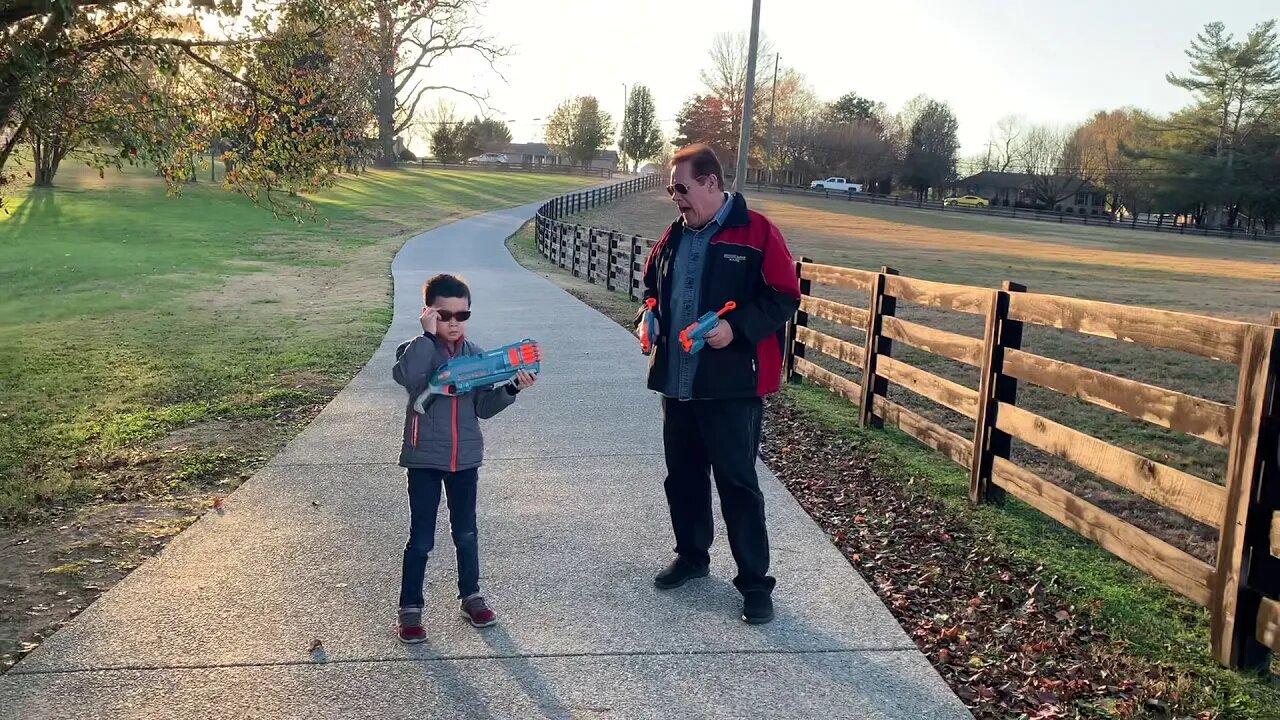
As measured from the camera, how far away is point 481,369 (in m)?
3.74

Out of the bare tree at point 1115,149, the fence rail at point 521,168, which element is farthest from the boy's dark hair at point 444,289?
the fence rail at point 521,168

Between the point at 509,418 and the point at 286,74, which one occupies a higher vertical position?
the point at 286,74

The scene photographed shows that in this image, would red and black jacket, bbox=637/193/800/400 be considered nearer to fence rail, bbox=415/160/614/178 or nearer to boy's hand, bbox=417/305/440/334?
boy's hand, bbox=417/305/440/334

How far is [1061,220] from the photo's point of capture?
2655 inches

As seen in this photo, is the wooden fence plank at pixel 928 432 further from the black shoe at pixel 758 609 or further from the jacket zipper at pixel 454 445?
the jacket zipper at pixel 454 445

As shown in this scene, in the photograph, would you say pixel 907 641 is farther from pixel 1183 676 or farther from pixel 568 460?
→ pixel 568 460

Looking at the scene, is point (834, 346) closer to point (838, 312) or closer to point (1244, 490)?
point (838, 312)

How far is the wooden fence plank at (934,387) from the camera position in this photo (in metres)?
6.12

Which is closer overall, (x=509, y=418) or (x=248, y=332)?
(x=509, y=418)

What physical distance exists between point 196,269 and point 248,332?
11.7 meters

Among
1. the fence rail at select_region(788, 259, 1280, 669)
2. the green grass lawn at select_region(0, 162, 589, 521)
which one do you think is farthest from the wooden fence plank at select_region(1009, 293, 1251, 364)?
the green grass lawn at select_region(0, 162, 589, 521)

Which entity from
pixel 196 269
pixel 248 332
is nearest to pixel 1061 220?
pixel 196 269

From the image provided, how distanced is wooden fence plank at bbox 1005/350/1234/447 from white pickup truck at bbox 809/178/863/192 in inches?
3158

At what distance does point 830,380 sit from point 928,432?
7.07 feet
